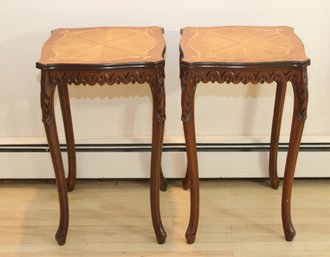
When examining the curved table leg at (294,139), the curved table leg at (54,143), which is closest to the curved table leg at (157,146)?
the curved table leg at (54,143)

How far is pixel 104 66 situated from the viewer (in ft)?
4.99

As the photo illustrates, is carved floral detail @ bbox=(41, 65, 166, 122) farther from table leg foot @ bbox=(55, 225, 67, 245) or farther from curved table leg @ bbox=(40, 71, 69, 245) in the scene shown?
table leg foot @ bbox=(55, 225, 67, 245)

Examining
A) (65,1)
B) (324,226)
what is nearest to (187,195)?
(324,226)

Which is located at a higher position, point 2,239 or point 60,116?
point 60,116

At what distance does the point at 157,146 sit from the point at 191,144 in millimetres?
104

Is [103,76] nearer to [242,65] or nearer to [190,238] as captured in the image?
[242,65]

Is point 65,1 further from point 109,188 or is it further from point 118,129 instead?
point 109,188

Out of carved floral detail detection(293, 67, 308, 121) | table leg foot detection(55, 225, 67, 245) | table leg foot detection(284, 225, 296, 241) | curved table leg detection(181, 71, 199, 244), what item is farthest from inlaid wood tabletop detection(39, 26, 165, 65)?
table leg foot detection(284, 225, 296, 241)

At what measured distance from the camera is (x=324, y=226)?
74.4 inches

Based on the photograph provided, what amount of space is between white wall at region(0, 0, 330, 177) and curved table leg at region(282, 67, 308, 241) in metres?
0.35

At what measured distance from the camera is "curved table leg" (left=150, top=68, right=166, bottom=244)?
158 cm

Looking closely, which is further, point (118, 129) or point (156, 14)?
point (118, 129)

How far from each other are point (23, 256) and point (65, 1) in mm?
869

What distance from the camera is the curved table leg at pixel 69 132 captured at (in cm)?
191
